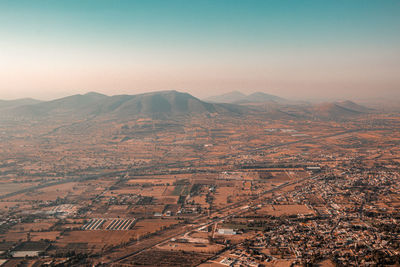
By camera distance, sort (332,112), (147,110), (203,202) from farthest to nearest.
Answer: (332,112)
(147,110)
(203,202)

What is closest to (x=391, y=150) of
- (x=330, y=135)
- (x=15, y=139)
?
(x=330, y=135)

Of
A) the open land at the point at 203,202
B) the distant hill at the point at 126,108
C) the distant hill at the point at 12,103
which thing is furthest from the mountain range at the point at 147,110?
the open land at the point at 203,202

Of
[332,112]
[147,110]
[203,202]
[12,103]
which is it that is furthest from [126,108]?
[203,202]

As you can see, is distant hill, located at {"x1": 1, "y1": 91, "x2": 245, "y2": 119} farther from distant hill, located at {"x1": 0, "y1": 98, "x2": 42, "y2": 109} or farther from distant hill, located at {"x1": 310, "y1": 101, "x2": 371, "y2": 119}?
distant hill, located at {"x1": 310, "y1": 101, "x2": 371, "y2": 119}

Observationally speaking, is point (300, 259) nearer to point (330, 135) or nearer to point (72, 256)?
point (72, 256)

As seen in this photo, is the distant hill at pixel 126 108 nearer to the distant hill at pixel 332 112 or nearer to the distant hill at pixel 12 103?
the distant hill at pixel 12 103

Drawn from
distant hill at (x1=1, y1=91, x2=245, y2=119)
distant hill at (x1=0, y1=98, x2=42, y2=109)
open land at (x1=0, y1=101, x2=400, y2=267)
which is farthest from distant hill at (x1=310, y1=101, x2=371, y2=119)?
distant hill at (x1=0, y1=98, x2=42, y2=109)

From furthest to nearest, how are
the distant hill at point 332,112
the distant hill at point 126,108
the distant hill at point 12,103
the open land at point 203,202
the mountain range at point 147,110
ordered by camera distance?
1. the distant hill at point 12,103
2. the distant hill at point 332,112
3. the distant hill at point 126,108
4. the mountain range at point 147,110
5. the open land at point 203,202

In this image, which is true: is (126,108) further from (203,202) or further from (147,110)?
(203,202)

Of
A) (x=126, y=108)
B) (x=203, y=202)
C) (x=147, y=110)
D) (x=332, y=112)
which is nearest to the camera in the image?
(x=203, y=202)

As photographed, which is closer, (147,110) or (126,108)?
(147,110)
